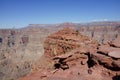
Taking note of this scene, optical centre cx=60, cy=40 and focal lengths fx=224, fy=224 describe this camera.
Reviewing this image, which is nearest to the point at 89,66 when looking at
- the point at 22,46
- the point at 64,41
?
the point at 64,41

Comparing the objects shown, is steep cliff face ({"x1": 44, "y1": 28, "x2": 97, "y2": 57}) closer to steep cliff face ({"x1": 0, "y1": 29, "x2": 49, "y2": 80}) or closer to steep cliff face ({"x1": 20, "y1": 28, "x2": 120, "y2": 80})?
steep cliff face ({"x1": 20, "y1": 28, "x2": 120, "y2": 80})

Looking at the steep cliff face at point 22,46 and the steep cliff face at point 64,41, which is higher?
the steep cliff face at point 64,41

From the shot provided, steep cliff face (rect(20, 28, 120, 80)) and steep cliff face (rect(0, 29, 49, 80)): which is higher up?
steep cliff face (rect(20, 28, 120, 80))

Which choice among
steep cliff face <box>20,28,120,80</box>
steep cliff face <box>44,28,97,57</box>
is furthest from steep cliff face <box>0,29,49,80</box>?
steep cliff face <box>20,28,120,80</box>

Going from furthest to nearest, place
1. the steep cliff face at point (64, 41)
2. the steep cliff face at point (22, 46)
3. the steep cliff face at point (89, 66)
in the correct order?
the steep cliff face at point (22, 46), the steep cliff face at point (64, 41), the steep cliff face at point (89, 66)

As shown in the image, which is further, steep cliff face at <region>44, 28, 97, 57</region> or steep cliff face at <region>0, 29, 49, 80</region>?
steep cliff face at <region>0, 29, 49, 80</region>

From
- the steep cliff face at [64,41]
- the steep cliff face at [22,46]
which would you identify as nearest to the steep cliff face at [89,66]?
the steep cliff face at [64,41]

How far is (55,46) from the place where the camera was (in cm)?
3925

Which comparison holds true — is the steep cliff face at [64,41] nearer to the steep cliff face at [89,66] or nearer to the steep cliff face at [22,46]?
the steep cliff face at [89,66]

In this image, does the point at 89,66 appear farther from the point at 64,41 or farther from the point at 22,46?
the point at 22,46

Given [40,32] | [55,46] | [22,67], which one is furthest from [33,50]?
[55,46]

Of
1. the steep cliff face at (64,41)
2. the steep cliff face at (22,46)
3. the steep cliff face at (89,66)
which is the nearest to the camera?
the steep cliff face at (89,66)

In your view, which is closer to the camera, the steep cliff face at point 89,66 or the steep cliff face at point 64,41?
the steep cliff face at point 89,66

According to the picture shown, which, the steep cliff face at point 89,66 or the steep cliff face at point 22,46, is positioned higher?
the steep cliff face at point 89,66
